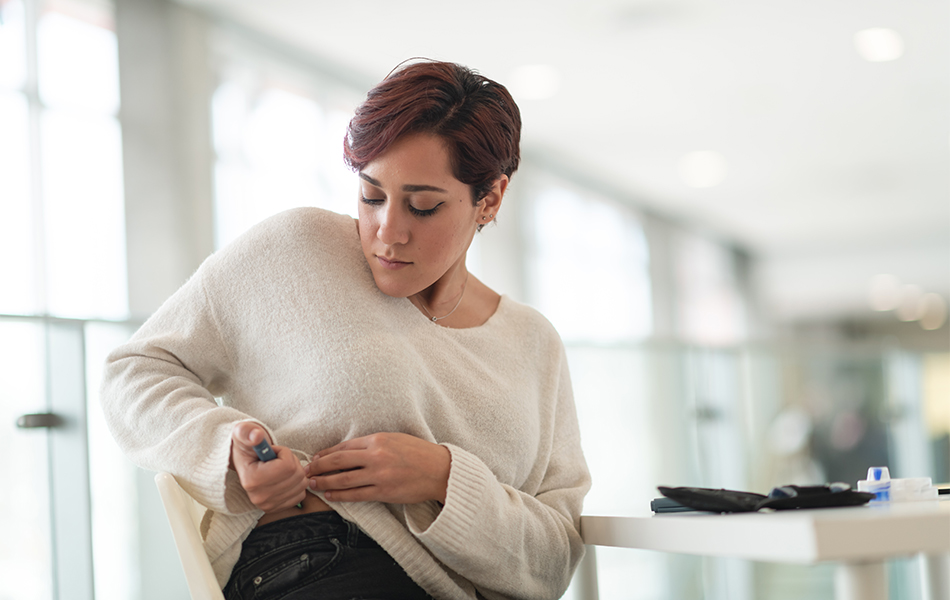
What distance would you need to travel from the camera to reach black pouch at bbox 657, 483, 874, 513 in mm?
962

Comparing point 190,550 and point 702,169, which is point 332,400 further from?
point 702,169

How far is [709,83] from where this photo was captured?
497 cm

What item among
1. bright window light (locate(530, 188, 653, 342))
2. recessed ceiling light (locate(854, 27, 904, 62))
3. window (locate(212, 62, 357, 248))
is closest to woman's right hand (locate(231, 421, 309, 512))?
window (locate(212, 62, 357, 248))

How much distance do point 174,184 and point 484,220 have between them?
292cm

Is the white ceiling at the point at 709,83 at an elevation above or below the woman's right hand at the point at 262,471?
above

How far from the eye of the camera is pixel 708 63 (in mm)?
4672

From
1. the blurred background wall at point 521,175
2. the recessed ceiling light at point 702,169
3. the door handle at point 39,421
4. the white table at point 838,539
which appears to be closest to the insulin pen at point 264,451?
the white table at point 838,539

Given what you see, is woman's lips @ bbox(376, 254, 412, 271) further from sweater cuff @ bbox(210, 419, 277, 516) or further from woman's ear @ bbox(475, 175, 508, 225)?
sweater cuff @ bbox(210, 419, 277, 516)

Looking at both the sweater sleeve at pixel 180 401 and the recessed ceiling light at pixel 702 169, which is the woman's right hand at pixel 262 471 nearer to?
the sweater sleeve at pixel 180 401

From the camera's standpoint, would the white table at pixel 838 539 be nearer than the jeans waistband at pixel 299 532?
Yes

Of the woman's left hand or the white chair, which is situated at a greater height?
the woman's left hand

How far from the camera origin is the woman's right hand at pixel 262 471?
3.05 ft

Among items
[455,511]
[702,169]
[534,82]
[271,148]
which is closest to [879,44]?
[534,82]

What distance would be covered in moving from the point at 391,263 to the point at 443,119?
0.20 meters
